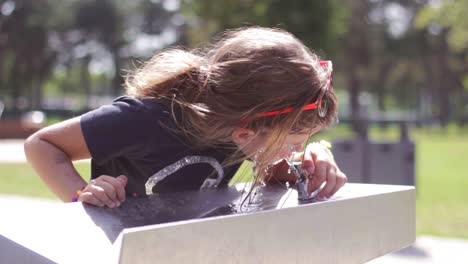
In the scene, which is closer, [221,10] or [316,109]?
[316,109]

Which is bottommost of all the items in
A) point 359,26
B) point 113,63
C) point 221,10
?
point 113,63

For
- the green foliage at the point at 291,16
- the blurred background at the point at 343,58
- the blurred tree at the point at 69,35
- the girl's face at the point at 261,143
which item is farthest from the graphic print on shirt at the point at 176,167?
the blurred tree at the point at 69,35

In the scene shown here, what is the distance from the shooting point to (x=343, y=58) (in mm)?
28859

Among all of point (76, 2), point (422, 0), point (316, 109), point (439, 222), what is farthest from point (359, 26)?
point (316, 109)

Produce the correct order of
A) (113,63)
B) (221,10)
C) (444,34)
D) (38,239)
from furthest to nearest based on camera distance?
1. (113,63)
2. (444,34)
3. (221,10)
4. (38,239)

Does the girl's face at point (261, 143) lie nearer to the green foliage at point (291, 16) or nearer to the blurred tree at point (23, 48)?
the green foliage at point (291, 16)

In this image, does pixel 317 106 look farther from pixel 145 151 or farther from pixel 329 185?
pixel 145 151

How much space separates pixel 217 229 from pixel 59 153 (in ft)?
1.99

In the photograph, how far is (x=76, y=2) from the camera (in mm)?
31375

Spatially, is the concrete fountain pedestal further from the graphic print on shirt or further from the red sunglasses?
the red sunglasses

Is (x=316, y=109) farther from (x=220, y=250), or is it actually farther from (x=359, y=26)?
(x=359, y=26)

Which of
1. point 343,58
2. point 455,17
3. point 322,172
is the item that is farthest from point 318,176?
point 343,58

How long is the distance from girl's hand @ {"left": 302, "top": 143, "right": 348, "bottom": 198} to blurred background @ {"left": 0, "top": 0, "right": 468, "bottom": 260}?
135 inches

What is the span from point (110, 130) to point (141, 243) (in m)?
0.60
